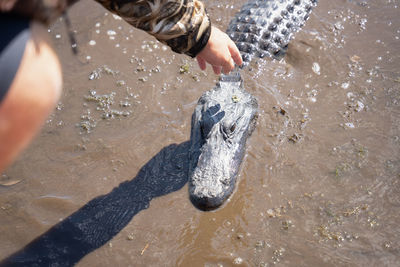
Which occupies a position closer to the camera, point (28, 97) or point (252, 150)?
point (28, 97)

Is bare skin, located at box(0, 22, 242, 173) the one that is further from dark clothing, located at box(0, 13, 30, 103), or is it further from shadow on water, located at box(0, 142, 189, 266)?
shadow on water, located at box(0, 142, 189, 266)

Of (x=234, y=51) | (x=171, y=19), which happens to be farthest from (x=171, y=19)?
(x=234, y=51)

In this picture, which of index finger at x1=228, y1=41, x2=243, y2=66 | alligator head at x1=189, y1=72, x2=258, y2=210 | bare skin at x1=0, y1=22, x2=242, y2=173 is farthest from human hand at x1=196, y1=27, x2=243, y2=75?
bare skin at x1=0, y1=22, x2=242, y2=173

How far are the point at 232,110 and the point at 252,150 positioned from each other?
0.50 metres

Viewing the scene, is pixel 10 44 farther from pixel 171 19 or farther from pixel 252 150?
pixel 252 150

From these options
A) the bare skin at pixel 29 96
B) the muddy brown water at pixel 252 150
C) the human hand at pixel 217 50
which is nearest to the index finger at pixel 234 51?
the human hand at pixel 217 50

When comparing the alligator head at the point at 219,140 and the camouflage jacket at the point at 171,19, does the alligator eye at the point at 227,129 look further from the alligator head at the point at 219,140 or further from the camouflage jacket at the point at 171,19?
the camouflage jacket at the point at 171,19

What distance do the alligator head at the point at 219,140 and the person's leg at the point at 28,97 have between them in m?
1.66

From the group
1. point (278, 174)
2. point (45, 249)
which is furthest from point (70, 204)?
point (278, 174)

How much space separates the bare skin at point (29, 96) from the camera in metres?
0.85

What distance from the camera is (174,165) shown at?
3.32 meters

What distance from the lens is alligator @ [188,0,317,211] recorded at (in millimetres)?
2607

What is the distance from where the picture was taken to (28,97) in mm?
867

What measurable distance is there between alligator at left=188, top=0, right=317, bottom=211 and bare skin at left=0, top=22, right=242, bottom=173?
166cm
